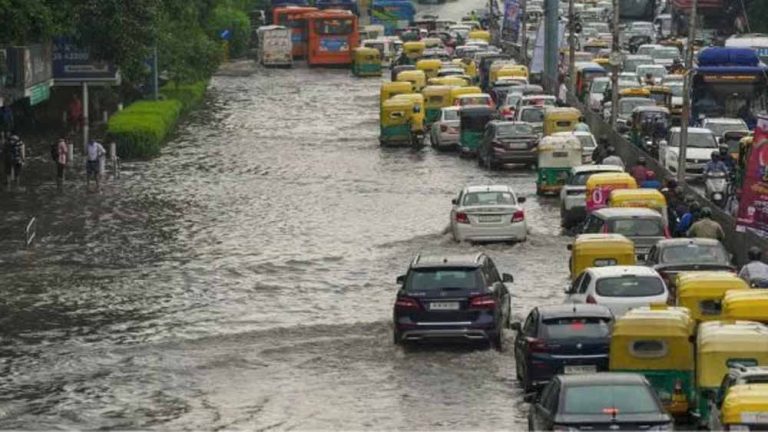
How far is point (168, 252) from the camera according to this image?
45.4 m

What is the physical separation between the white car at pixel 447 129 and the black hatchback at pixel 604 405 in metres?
45.0

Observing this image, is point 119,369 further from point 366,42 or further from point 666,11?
point 666,11

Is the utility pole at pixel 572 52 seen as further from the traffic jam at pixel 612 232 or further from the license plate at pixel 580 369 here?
the license plate at pixel 580 369

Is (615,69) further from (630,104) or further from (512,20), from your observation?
(512,20)

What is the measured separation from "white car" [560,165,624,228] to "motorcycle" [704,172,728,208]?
6.75 ft

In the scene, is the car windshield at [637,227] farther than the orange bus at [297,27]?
No

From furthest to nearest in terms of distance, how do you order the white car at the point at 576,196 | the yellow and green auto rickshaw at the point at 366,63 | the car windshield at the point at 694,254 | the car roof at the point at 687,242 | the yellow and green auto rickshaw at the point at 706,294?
the yellow and green auto rickshaw at the point at 366,63, the white car at the point at 576,196, the car roof at the point at 687,242, the car windshield at the point at 694,254, the yellow and green auto rickshaw at the point at 706,294

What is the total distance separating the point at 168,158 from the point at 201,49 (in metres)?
20.3

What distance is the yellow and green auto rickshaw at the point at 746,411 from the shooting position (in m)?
22.2

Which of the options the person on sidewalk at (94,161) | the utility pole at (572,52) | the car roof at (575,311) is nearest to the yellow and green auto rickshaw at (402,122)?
the utility pole at (572,52)

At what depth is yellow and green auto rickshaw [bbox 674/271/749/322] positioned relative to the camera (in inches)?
1201

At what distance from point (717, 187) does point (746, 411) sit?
90.0 feet

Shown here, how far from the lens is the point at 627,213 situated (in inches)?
1608

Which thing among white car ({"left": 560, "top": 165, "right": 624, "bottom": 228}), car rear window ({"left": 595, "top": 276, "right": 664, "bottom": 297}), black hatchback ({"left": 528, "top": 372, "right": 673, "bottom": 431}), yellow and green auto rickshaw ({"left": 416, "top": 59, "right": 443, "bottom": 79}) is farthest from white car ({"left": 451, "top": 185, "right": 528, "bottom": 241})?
yellow and green auto rickshaw ({"left": 416, "top": 59, "right": 443, "bottom": 79})
